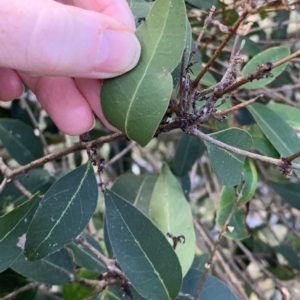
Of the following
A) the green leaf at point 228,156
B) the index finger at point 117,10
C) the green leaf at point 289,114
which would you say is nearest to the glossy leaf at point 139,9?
the index finger at point 117,10

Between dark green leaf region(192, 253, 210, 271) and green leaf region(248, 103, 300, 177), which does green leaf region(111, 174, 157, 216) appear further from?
green leaf region(248, 103, 300, 177)

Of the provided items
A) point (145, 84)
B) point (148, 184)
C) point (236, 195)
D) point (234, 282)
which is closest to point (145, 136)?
point (145, 84)

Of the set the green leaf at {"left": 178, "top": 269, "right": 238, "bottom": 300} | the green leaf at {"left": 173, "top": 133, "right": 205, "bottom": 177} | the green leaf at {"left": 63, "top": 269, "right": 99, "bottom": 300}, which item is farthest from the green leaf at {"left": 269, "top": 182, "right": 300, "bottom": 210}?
the green leaf at {"left": 63, "top": 269, "right": 99, "bottom": 300}

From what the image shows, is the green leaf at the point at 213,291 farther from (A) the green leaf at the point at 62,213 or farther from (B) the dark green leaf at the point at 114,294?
(A) the green leaf at the point at 62,213

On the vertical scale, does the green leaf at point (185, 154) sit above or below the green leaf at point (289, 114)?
below

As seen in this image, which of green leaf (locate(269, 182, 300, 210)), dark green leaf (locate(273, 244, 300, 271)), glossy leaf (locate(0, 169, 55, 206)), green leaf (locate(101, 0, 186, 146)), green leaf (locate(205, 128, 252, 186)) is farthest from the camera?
dark green leaf (locate(273, 244, 300, 271))
